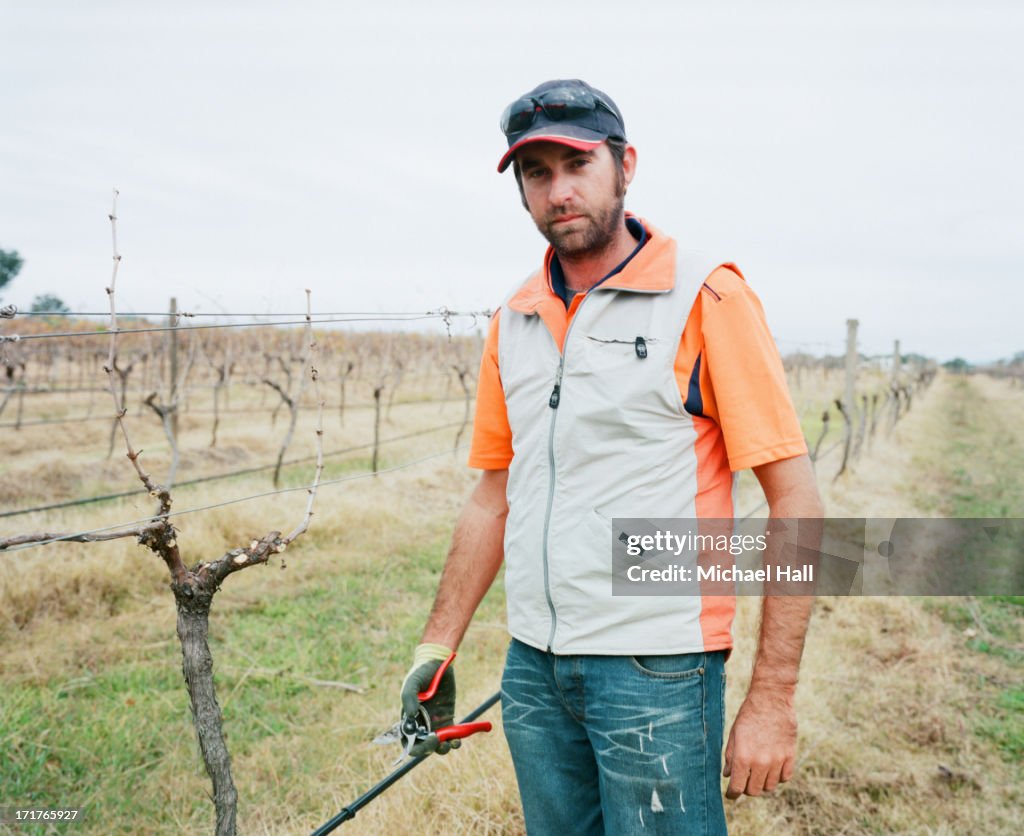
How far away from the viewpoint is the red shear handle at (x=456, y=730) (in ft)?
5.32

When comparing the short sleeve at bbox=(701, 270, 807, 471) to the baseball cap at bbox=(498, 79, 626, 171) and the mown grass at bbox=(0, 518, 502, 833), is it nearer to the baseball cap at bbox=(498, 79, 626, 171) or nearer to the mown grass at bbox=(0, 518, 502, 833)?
the baseball cap at bbox=(498, 79, 626, 171)

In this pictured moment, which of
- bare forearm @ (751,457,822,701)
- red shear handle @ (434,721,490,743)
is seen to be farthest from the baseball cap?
red shear handle @ (434,721,490,743)

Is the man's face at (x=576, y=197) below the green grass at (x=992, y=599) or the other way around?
the other way around

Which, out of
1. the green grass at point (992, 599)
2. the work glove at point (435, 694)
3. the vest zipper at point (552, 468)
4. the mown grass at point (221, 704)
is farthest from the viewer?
the green grass at point (992, 599)

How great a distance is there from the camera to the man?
1.32 m

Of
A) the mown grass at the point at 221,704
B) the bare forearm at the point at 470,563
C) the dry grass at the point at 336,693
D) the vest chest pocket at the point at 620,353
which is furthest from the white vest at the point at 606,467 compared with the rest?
the mown grass at the point at 221,704

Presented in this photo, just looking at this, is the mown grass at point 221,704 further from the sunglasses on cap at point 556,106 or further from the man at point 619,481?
the sunglasses on cap at point 556,106

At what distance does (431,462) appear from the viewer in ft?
32.0

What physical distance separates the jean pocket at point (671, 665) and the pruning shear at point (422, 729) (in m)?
0.47

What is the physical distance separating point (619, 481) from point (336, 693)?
3.08m

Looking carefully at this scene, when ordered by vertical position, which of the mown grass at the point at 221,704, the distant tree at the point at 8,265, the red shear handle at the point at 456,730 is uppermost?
the distant tree at the point at 8,265

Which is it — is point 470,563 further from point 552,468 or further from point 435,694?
point 552,468

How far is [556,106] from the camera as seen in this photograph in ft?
4.85

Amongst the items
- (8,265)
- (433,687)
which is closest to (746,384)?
(433,687)
